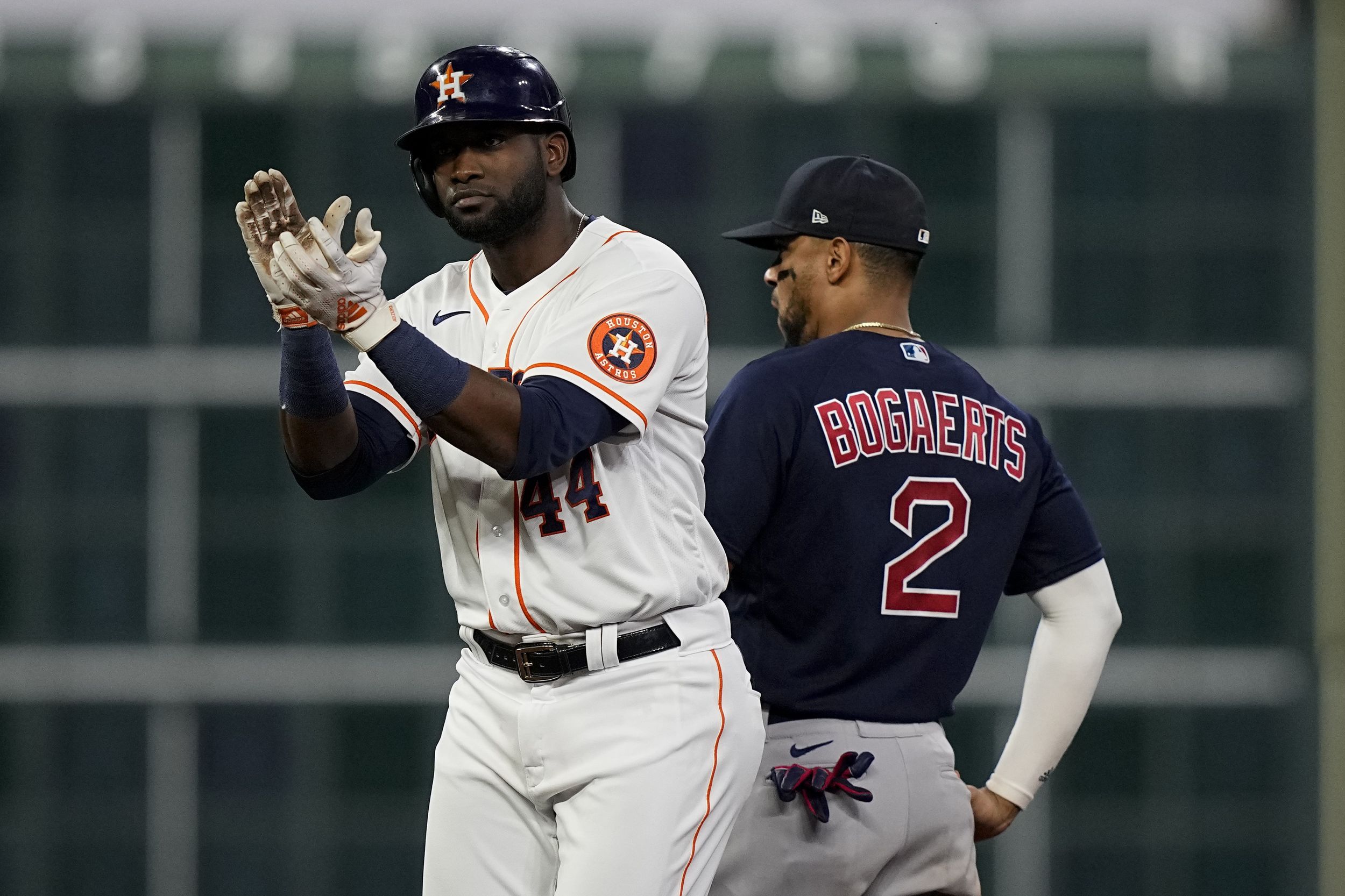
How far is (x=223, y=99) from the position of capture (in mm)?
12250

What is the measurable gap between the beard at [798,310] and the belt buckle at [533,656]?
773 mm

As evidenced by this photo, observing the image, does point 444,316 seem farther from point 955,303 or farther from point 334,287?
point 955,303

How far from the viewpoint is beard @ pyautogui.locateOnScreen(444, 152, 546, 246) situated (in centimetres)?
236

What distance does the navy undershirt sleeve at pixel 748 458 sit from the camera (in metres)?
2.62

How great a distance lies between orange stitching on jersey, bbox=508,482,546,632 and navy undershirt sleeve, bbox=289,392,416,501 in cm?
19

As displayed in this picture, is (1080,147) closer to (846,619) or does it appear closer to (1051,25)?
(1051,25)

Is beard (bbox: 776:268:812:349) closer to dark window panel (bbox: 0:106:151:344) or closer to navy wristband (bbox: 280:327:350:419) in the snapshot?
navy wristband (bbox: 280:327:350:419)

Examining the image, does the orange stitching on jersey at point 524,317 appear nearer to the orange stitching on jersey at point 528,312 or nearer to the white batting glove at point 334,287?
the orange stitching on jersey at point 528,312

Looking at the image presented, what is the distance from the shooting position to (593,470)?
2.32 meters

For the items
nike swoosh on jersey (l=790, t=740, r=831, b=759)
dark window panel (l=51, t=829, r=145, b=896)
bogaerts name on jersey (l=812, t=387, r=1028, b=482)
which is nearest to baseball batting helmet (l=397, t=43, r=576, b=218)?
bogaerts name on jersey (l=812, t=387, r=1028, b=482)

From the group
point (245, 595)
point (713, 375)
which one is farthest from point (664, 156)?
point (245, 595)

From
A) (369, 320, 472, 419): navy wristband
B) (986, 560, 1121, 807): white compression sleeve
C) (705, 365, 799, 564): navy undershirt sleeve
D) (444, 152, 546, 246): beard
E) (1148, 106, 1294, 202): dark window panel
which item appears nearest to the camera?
(369, 320, 472, 419): navy wristband

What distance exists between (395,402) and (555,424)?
1.17 feet

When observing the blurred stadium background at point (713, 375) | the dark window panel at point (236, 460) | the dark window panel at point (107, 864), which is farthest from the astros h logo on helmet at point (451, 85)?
the dark window panel at point (107, 864)
